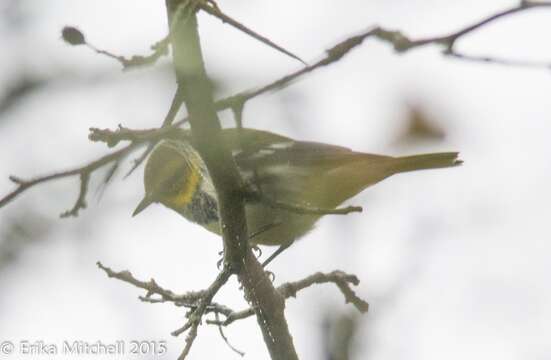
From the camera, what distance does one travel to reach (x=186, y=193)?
16.2ft

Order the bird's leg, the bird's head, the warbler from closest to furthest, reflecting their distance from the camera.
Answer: the warbler < the bird's leg < the bird's head

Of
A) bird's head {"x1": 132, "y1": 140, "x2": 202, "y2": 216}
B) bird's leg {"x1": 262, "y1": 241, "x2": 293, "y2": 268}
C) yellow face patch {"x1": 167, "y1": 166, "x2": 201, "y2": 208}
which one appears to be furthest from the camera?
bird's head {"x1": 132, "y1": 140, "x2": 202, "y2": 216}

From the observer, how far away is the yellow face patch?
4.80 meters

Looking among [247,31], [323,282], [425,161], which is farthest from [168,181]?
[247,31]

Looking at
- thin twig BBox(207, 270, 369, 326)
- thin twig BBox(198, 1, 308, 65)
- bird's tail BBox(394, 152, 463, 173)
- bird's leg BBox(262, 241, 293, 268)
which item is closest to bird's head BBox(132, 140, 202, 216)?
bird's leg BBox(262, 241, 293, 268)

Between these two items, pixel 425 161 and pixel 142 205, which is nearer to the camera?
pixel 425 161

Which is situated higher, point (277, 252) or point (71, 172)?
point (71, 172)

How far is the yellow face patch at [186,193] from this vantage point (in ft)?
15.8

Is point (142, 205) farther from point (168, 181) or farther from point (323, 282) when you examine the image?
point (323, 282)

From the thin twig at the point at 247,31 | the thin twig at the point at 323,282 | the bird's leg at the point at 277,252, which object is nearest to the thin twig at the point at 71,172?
the thin twig at the point at 247,31

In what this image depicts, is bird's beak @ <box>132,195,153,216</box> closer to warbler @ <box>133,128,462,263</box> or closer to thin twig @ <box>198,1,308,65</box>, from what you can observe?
warbler @ <box>133,128,462,263</box>

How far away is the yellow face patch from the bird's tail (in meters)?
1.22

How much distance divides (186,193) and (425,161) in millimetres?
1494

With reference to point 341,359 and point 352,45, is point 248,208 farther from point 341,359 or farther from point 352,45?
point 352,45
